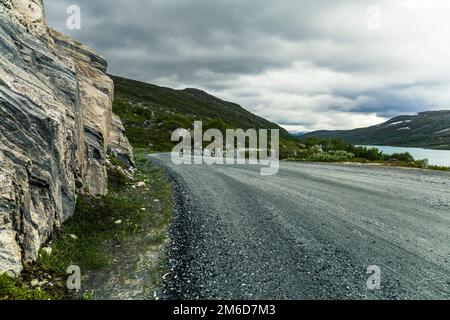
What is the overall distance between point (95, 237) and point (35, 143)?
345 cm

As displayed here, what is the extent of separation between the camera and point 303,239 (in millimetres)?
10102

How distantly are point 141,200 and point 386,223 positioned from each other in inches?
427

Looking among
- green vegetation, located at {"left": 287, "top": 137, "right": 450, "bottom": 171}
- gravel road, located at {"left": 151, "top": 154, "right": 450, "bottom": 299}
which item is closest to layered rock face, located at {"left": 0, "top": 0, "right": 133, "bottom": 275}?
gravel road, located at {"left": 151, "top": 154, "right": 450, "bottom": 299}

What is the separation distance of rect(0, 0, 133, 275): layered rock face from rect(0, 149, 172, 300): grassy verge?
1.33ft

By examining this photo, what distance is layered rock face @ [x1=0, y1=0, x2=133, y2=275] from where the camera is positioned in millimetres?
7684

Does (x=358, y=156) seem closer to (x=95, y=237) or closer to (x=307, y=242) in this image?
(x=307, y=242)

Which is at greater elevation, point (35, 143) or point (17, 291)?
point (35, 143)

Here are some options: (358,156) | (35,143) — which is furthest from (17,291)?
(358,156)

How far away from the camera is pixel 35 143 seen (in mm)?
9203

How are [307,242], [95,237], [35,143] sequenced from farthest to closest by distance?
[95,237]
[307,242]
[35,143]

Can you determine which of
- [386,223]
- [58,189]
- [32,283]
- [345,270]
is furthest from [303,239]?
[58,189]

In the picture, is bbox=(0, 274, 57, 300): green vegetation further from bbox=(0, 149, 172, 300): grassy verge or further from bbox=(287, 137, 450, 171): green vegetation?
bbox=(287, 137, 450, 171): green vegetation

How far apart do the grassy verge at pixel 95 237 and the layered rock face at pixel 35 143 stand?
0.40 m

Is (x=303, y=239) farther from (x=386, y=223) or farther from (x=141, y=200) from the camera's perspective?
(x=141, y=200)
